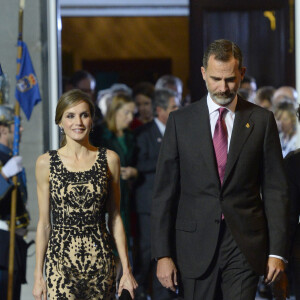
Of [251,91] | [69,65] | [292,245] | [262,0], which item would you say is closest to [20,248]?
[292,245]

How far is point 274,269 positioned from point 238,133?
0.77 m

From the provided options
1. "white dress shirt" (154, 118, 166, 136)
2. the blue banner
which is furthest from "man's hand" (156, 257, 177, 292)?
"white dress shirt" (154, 118, 166, 136)

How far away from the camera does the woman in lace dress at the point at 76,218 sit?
4.71m

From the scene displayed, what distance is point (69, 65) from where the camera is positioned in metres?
17.0

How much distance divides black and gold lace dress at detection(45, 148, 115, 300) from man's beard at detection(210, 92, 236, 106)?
2.67 ft

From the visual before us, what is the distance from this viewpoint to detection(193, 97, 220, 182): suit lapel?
15.0 ft

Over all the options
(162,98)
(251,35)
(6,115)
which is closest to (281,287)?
(6,115)

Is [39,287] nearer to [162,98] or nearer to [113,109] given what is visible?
[113,109]

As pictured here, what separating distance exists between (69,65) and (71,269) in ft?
41.2

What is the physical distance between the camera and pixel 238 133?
461cm

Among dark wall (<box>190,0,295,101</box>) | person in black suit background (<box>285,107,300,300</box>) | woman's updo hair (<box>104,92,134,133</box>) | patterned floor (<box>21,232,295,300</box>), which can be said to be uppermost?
dark wall (<box>190,0,295,101</box>)

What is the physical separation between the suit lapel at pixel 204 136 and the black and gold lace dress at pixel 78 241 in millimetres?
620

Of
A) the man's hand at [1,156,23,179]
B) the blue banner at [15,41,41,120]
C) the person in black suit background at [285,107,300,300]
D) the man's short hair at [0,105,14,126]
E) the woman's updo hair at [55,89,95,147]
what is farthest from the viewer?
the blue banner at [15,41,41,120]

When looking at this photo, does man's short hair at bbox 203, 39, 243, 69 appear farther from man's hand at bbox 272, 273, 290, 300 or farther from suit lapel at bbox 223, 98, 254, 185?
man's hand at bbox 272, 273, 290, 300
